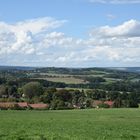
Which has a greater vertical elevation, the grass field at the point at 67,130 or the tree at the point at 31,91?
the grass field at the point at 67,130

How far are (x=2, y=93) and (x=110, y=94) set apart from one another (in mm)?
38816

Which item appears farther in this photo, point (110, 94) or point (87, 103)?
point (110, 94)

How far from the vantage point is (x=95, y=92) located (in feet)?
490

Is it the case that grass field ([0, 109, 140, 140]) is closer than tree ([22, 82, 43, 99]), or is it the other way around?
grass field ([0, 109, 140, 140])

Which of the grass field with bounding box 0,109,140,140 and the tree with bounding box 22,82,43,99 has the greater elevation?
the grass field with bounding box 0,109,140,140

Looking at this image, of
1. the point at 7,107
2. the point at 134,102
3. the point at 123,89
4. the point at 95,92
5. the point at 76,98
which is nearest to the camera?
the point at 7,107

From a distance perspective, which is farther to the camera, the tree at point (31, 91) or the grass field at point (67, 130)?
the tree at point (31, 91)

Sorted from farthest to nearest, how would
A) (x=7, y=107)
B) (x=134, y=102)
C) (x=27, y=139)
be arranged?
(x=134, y=102), (x=7, y=107), (x=27, y=139)

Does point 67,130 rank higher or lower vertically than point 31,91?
higher

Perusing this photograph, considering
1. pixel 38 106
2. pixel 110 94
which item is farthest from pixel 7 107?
pixel 110 94

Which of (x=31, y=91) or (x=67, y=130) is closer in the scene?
(x=67, y=130)

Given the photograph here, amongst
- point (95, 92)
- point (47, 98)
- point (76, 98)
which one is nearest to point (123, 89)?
point (95, 92)

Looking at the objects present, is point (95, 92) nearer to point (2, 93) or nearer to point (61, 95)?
point (61, 95)

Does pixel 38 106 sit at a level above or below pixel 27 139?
below
